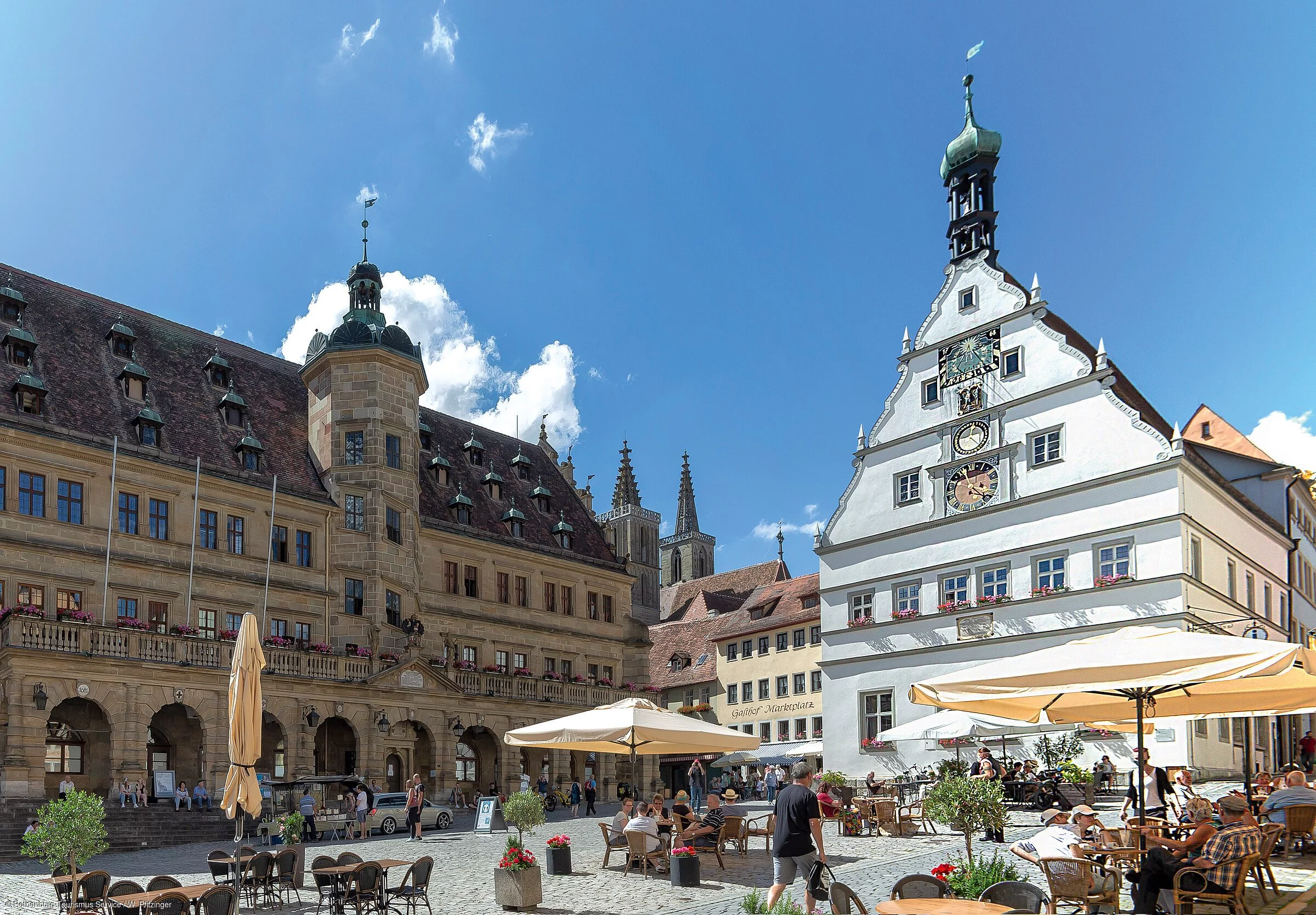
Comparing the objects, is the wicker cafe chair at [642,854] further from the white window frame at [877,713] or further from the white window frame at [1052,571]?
the white window frame at [877,713]

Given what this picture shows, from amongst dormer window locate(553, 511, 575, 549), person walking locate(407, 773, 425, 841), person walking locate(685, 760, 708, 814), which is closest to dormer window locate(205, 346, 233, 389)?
dormer window locate(553, 511, 575, 549)

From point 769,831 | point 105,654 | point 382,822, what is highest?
point 105,654

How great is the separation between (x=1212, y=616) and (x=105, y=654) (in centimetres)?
3129

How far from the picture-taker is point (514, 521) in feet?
171

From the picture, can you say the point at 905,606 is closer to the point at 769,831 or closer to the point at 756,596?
the point at 769,831

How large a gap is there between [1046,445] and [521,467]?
88.1 feet

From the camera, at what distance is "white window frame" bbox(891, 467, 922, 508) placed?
4144 cm

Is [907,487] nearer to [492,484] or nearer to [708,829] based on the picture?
[492,484]

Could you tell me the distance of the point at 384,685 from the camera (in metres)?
40.8

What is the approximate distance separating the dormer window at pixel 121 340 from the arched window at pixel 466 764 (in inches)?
728

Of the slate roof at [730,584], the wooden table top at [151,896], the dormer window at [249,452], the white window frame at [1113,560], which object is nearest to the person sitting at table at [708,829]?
the wooden table top at [151,896]

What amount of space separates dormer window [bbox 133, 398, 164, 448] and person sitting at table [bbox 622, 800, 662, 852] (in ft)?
83.6

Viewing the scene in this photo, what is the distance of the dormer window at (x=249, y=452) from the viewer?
137ft

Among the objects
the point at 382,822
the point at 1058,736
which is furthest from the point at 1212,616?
the point at 382,822
